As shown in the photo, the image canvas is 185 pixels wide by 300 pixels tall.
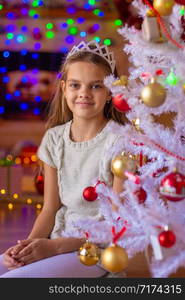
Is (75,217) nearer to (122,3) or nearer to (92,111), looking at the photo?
(92,111)

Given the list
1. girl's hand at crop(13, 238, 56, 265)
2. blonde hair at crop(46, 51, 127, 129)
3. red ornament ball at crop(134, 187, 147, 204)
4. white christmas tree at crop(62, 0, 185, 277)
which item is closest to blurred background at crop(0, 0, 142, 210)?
blonde hair at crop(46, 51, 127, 129)

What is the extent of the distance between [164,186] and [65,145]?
656 mm

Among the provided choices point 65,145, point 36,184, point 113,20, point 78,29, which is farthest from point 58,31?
point 65,145

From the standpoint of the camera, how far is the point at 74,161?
1751 mm

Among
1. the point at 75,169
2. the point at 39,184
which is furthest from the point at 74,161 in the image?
the point at 39,184

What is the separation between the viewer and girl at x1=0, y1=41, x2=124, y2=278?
157cm

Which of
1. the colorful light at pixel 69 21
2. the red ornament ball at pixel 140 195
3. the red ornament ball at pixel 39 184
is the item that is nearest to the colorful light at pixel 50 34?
the colorful light at pixel 69 21

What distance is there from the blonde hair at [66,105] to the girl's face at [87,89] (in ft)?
0.06

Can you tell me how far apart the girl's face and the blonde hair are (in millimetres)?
18

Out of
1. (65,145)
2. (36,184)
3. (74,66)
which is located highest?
(74,66)

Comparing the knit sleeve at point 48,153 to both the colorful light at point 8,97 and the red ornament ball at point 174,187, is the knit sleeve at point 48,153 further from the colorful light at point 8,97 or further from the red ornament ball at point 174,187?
the colorful light at point 8,97

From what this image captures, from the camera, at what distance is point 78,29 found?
4789mm

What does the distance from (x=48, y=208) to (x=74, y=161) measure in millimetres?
167

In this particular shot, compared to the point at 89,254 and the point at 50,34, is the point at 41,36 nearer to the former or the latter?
the point at 50,34
